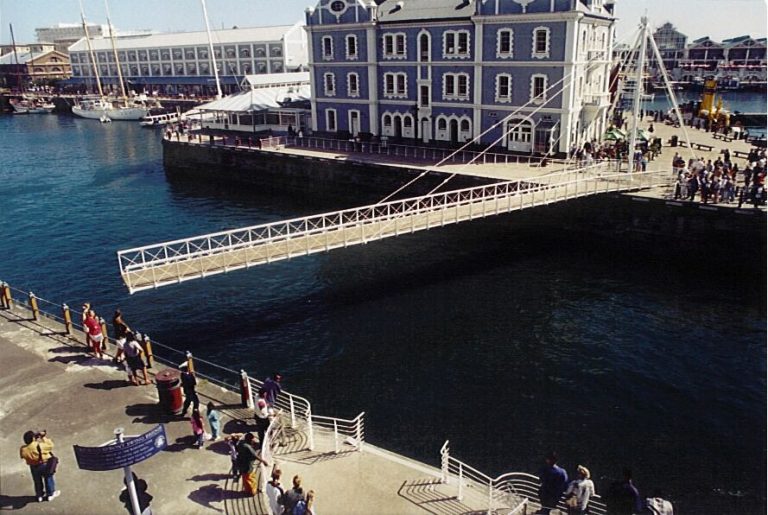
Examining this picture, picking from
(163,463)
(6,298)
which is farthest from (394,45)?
(163,463)

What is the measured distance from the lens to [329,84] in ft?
180

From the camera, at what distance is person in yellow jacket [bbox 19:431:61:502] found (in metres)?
11.5

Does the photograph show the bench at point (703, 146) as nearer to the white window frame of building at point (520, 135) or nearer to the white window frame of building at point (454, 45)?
the white window frame of building at point (520, 135)

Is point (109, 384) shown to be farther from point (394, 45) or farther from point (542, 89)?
point (394, 45)

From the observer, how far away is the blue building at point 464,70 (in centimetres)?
4269

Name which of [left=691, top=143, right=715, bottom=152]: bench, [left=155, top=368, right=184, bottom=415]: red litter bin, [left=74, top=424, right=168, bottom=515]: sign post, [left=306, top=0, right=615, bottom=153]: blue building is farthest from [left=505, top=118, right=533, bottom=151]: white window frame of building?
[left=74, top=424, right=168, bottom=515]: sign post

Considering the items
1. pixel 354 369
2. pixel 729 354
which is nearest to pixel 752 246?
pixel 729 354

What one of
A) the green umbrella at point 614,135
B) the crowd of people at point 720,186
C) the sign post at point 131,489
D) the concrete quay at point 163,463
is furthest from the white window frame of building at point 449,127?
the sign post at point 131,489

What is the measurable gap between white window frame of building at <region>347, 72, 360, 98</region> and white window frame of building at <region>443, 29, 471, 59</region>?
8734 millimetres

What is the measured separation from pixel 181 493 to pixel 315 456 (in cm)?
280

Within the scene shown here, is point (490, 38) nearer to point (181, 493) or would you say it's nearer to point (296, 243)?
point (296, 243)

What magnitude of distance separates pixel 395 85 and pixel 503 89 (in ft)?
32.0

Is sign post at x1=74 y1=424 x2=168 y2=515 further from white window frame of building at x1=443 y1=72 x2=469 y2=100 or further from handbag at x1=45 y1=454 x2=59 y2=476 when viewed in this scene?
→ white window frame of building at x1=443 y1=72 x2=469 y2=100

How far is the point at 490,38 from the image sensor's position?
4462cm
